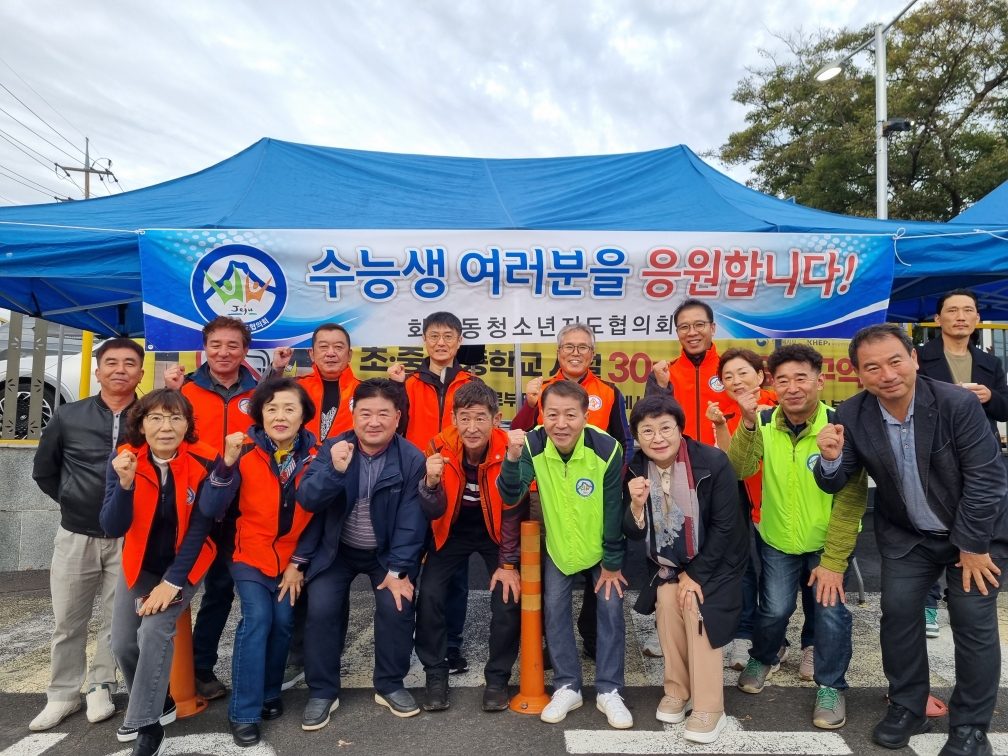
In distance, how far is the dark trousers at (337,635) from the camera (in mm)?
2811

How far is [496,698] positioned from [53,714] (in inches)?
80.0

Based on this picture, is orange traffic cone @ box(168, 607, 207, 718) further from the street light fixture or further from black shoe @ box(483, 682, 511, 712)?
the street light fixture

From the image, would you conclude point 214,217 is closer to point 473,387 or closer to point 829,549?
point 473,387

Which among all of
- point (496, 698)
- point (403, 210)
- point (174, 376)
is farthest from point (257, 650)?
point (403, 210)

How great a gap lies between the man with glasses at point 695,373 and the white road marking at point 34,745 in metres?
3.33

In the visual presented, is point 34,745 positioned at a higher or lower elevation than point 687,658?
lower

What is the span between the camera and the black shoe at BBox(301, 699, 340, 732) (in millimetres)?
2697

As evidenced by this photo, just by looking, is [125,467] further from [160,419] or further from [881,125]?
[881,125]

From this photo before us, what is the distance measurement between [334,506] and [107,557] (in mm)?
1143

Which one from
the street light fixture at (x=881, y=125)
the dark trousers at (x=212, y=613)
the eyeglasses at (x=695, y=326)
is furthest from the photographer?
the street light fixture at (x=881, y=125)

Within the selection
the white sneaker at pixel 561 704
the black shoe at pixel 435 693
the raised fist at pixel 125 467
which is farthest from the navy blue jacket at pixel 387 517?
the white sneaker at pixel 561 704

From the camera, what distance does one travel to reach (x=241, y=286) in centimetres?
360

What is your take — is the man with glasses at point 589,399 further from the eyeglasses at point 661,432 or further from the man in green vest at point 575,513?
the eyeglasses at point 661,432

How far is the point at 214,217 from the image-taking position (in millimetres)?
3691
